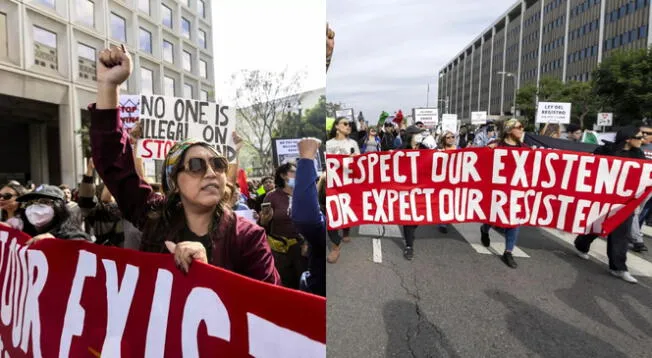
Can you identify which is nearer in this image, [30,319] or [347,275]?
[30,319]

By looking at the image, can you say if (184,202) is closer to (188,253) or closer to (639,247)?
(188,253)

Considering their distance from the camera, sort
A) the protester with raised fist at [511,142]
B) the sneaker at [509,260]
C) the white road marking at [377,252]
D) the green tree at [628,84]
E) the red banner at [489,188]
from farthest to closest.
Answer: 1. the green tree at [628,84]
2. the white road marking at [377,252]
3. the sneaker at [509,260]
4. the protester with raised fist at [511,142]
5. the red banner at [489,188]

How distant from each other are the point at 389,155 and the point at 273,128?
142 inches

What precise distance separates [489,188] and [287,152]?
3757mm

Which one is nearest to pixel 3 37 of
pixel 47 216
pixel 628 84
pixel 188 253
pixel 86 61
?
pixel 86 61

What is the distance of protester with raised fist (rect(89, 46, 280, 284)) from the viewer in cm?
121

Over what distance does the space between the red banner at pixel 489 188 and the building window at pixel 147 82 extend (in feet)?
10.2

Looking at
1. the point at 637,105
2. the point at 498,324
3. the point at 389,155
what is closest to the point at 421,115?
the point at 389,155

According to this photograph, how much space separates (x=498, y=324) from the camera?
3.33 metres

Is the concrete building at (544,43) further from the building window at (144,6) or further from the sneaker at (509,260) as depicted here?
the building window at (144,6)

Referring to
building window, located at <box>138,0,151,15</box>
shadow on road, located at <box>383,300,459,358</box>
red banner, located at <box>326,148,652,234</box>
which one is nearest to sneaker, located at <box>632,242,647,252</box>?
red banner, located at <box>326,148,652,234</box>

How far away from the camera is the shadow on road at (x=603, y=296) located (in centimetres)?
339

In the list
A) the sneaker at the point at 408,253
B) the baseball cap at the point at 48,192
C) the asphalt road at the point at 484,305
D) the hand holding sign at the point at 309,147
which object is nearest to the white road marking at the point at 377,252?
the asphalt road at the point at 484,305

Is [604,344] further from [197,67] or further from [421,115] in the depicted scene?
[421,115]
